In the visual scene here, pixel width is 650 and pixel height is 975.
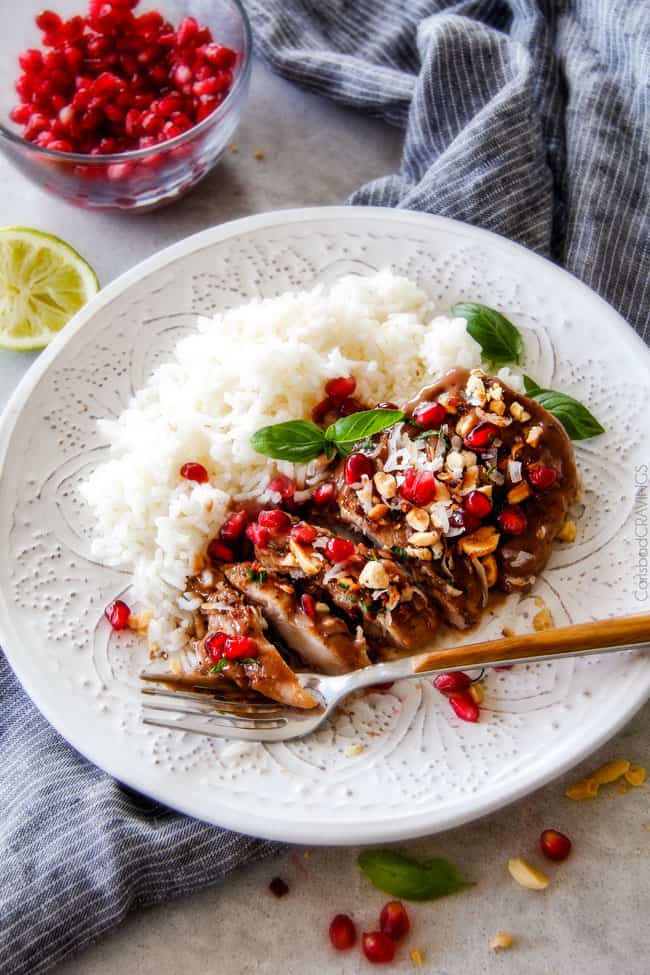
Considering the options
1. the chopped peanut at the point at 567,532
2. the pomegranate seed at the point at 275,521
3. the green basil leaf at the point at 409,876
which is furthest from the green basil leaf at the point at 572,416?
the green basil leaf at the point at 409,876

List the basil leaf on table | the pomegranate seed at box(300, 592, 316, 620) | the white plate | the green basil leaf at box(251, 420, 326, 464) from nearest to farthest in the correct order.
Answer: the white plate, the pomegranate seed at box(300, 592, 316, 620), the green basil leaf at box(251, 420, 326, 464), the basil leaf on table

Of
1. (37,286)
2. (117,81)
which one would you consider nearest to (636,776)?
(37,286)

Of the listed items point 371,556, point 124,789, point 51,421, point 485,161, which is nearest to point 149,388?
point 51,421

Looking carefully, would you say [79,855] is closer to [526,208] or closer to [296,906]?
[296,906]

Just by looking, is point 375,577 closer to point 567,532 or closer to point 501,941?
point 567,532

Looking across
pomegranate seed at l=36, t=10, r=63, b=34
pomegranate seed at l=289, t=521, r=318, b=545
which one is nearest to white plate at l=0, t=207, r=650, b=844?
pomegranate seed at l=289, t=521, r=318, b=545

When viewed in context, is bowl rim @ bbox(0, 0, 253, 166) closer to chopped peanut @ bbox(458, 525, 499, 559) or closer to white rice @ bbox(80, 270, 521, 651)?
white rice @ bbox(80, 270, 521, 651)
